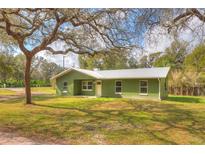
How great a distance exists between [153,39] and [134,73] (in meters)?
7.76

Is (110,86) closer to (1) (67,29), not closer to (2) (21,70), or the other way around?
(1) (67,29)

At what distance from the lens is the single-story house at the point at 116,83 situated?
16375 millimetres

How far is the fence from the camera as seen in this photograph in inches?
829

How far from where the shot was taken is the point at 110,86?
1819 centimetres

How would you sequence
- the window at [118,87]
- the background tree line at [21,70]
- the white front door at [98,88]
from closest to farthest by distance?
the window at [118,87], the white front door at [98,88], the background tree line at [21,70]

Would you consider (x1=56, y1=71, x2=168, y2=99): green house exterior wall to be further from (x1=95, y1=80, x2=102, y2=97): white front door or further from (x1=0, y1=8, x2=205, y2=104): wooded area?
(x1=0, y1=8, x2=205, y2=104): wooded area

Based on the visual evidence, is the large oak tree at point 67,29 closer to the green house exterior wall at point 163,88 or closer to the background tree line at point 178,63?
the background tree line at point 178,63

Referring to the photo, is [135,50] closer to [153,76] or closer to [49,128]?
[153,76]

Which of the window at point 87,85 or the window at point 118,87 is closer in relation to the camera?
the window at point 118,87

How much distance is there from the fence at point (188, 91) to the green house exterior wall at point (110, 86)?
4572mm

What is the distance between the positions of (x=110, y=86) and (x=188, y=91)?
300 inches

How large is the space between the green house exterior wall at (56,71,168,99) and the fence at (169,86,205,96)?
15.0ft

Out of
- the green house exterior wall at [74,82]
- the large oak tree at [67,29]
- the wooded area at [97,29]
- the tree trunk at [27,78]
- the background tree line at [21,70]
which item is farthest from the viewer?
the background tree line at [21,70]

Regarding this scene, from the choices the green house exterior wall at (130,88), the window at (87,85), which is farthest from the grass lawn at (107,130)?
the window at (87,85)
